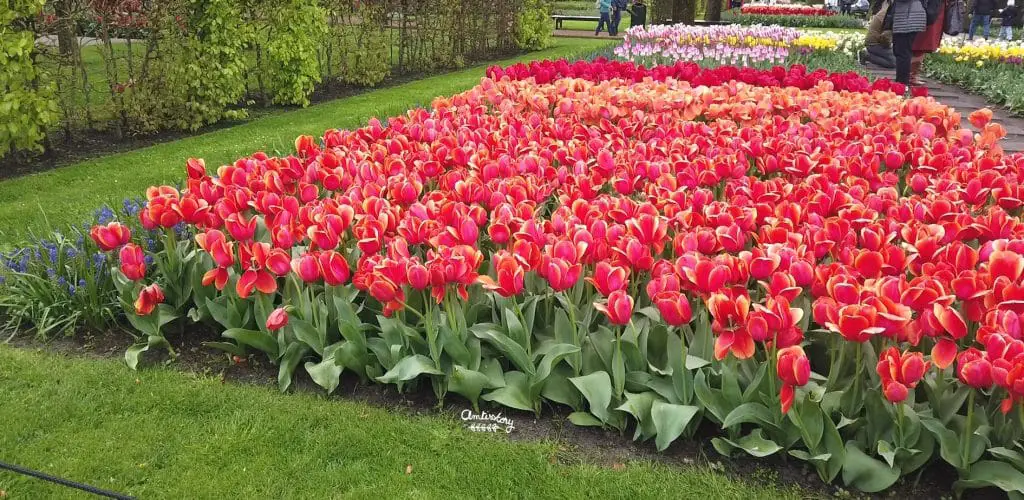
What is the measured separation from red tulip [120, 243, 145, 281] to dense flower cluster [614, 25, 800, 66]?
29.6ft

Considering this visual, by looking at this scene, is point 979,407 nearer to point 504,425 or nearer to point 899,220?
point 899,220

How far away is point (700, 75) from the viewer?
25.4 ft

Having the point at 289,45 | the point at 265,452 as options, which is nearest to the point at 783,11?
the point at 289,45

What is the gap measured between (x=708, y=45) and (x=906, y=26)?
10.4ft

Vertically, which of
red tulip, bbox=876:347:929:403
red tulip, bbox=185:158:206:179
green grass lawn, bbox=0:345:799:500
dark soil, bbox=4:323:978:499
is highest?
red tulip, bbox=185:158:206:179

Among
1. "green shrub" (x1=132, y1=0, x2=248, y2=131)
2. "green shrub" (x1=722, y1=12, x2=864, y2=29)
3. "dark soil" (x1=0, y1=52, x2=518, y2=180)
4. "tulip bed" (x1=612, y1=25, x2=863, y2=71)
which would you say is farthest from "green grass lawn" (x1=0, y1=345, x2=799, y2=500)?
"green shrub" (x1=722, y1=12, x2=864, y2=29)

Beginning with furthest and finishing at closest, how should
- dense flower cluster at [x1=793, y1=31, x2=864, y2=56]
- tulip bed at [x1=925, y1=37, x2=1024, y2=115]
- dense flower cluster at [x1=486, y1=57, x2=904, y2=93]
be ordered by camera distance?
dense flower cluster at [x1=793, y1=31, x2=864, y2=56] < tulip bed at [x1=925, y1=37, x2=1024, y2=115] < dense flower cluster at [x1=486, y1=57, x2=904, y2=93]

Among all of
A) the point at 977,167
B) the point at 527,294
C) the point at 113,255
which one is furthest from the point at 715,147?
the point at 113,255

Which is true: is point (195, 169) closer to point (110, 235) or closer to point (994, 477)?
point (110, 235)

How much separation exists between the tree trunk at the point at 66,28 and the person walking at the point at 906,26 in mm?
8801

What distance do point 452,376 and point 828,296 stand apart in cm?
136

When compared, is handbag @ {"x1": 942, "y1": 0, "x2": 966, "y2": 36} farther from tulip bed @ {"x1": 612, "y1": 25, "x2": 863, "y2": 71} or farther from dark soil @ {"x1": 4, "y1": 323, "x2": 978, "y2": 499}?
dark soil @ {"x1": 4, "y1": 323, "x2": 978, "y2": 499}

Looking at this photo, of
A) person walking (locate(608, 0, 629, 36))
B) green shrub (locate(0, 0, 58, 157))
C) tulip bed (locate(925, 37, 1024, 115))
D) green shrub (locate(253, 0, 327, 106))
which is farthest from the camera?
person walking (locate(608, 0, 629, 36))

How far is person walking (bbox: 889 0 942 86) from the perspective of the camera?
8938 millimetres
